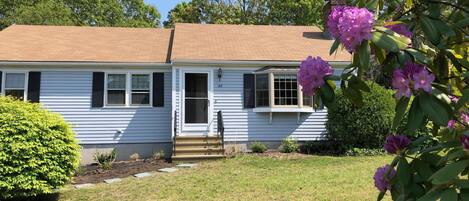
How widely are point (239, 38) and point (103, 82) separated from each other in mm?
5434

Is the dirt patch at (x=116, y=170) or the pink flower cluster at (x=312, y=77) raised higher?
the pink flower cluster at (x=312, y=77)

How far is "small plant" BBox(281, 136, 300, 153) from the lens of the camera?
14.2 m

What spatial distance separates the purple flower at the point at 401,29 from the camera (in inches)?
69.7

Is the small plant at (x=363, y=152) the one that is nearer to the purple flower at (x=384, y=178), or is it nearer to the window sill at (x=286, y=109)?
the window sill at (x=286, y=109)

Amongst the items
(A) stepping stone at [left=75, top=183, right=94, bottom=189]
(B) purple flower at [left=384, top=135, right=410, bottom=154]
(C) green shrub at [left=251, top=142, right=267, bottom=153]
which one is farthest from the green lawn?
(B) purple flower at [left=384, top=135, right=410, bottom=154]

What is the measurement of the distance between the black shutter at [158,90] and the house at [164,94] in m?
0.03

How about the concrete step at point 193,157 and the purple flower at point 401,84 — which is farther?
the concrete step at point 193,157

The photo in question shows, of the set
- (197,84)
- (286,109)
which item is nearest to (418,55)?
(286,109)

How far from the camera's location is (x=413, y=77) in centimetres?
157

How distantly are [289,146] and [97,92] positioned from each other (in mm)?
6448

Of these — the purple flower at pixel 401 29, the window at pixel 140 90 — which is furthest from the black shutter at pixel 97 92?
the purple flower at pixel 401 29

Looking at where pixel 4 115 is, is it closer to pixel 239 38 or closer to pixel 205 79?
pixel 205 79

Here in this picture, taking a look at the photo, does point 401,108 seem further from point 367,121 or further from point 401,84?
point 367,121

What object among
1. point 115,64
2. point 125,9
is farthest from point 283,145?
point 125,9
